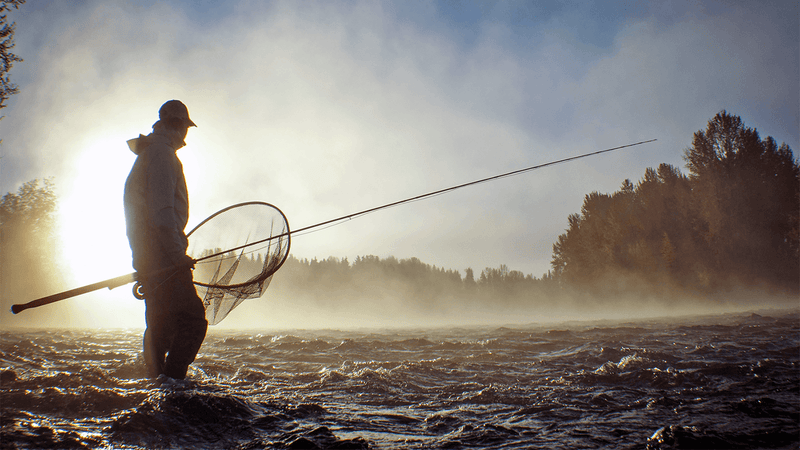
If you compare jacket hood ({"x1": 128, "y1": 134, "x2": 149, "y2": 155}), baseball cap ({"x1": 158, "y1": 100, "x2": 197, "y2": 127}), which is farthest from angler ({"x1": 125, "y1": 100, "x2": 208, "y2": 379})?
baseball cap ({"x1": 158, "y1": 100, "x2": 197, "y2": 127})

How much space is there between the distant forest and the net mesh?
1704 inches

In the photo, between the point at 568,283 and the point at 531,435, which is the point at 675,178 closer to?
the point at 568,283

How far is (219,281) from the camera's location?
5.30 meters

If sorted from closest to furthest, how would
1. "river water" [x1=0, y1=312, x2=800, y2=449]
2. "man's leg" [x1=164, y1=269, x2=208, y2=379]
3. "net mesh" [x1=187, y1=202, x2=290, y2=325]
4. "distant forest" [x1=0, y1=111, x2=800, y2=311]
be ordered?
"river water" [x1=0, y1=312, x2=800, y2=449], "man's leg" [x1=164, y1=269, x2=208, y2=379], "net mesh" [x1=187, y1=202, x2=290, y2=325], "distant forest" [x1=0, y1=111, x2=800, y2=311]

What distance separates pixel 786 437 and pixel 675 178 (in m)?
54.2

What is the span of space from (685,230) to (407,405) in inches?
2006

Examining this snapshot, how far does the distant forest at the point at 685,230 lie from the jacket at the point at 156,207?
A: 1736 inches

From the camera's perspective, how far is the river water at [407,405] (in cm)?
229

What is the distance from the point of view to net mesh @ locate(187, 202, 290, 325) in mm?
5074

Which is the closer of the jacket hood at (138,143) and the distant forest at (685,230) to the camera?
the jacket hood at (138,143)

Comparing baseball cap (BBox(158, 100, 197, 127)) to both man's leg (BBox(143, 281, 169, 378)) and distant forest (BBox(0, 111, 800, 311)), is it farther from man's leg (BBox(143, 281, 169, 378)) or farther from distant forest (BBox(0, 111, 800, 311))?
distant forest (BBox(0, 111, 800, 311))

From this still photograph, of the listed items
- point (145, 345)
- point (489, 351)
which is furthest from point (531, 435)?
point (489, 351)

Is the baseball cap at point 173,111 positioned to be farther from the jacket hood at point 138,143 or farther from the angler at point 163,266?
the angler at point 163,266

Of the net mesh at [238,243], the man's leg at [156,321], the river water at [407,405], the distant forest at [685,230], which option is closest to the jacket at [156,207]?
the man's leg at [156,321]
